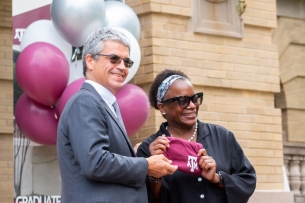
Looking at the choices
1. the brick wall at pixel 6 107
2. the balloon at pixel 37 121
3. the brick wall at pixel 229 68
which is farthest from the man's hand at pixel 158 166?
the brick wall at pixel 6 107

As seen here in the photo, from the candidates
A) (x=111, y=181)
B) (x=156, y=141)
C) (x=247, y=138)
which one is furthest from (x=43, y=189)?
(x=111, y=181)

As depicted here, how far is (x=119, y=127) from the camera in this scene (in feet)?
11.2

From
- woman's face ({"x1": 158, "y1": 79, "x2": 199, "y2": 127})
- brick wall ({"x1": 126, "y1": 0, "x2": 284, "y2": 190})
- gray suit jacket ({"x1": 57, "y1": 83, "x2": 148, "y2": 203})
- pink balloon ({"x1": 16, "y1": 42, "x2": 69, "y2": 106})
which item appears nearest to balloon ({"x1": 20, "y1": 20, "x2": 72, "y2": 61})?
pink balloon ({"x1": 16, "y1": 42, "x2": 69, "y2": 106})

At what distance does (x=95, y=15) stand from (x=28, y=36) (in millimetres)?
702

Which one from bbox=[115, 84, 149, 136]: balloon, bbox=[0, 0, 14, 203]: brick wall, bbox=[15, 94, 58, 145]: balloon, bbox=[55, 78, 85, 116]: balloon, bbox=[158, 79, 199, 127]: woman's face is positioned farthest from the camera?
bbox=[0, 0, 14, 203]: brick wall

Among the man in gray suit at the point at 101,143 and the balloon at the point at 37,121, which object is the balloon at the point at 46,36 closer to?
the balloon at the point at 37,121

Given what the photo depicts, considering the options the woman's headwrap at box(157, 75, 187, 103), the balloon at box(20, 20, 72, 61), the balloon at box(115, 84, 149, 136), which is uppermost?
the balloon at box(20, 20, 72, 61)

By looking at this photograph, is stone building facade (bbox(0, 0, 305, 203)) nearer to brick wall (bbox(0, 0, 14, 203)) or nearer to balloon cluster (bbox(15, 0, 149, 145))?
brick wall (bbox(0, 0, 14, 203))

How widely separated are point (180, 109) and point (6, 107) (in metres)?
3.15

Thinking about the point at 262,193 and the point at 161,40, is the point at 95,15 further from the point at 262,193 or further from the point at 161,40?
the point at 262,193

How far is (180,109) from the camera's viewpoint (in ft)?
12.9

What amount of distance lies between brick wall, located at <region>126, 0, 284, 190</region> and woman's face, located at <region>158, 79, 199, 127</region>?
273 centimetres

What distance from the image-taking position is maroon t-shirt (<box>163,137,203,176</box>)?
371 centimetres

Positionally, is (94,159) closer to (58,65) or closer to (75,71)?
(58,65)
